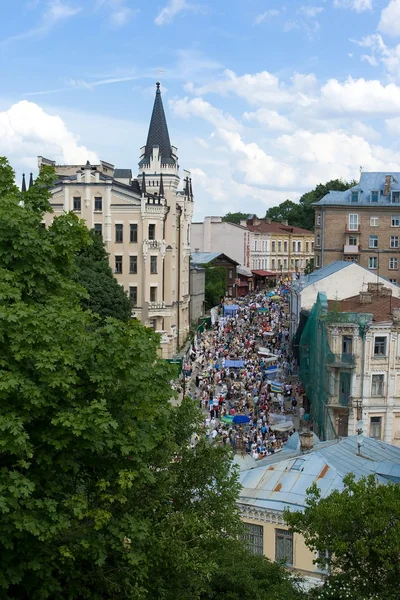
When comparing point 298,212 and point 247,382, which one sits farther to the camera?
point 298,212

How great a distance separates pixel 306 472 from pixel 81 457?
456 inches

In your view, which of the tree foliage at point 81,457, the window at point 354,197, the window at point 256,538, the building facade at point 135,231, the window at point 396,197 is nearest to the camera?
the tree foliage at point 81,457

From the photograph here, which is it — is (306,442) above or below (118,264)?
below

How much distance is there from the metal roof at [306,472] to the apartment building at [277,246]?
104978 millimetres

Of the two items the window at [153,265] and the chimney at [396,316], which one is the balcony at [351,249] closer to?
the window at [153,265]

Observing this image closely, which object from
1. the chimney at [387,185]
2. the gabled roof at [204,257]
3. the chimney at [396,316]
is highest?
the chimney at [387,185]

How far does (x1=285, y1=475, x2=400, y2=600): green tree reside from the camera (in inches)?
645

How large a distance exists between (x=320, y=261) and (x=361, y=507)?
2351 inches

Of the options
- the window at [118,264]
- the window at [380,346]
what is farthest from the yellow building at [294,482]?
the window at [118,264]

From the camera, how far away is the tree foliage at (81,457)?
14.9m

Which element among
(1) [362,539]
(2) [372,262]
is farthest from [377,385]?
(2) [372,262]

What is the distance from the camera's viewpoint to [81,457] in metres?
15.9

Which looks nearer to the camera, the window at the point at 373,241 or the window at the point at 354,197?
the window at the point at 373,241

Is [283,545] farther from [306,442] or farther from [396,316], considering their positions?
[396,316]
